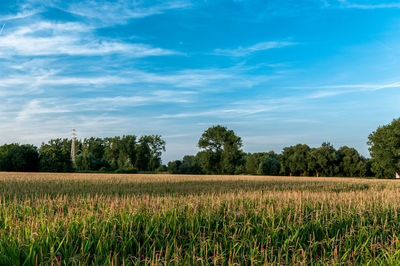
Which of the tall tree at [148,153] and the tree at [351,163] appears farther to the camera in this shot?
the tall tree at [148,153]

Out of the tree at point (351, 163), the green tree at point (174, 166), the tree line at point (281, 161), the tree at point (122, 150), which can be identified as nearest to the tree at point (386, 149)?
the tree line at point (281, 161)

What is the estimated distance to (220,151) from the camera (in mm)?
86188

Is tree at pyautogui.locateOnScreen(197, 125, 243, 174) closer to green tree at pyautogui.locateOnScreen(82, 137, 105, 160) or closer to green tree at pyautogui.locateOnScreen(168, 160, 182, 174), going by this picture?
green tree at pyautogui.locateOnScreen(168, 160, 182, 174)

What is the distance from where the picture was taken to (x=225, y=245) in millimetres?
6430

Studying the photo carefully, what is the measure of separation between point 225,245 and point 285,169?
73639 mm

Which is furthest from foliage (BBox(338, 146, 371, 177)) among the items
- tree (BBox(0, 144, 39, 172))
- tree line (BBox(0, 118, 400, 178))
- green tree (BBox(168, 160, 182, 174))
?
tree (BBox(0, 144, 39, 172))

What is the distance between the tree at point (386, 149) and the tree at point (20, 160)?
72.2m

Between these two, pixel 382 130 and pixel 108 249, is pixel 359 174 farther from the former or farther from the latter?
→ pixel 108 249

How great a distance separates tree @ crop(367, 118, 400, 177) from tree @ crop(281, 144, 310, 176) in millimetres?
15294

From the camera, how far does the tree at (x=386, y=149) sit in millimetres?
58031

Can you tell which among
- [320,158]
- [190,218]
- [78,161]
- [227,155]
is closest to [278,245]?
[190,218]

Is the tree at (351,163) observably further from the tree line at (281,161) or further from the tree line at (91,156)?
the tree line at (91,156)

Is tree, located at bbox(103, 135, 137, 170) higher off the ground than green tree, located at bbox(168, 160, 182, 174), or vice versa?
tree, located at bbox(103, 135, 137, 170)

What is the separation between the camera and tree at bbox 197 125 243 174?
267 feet
